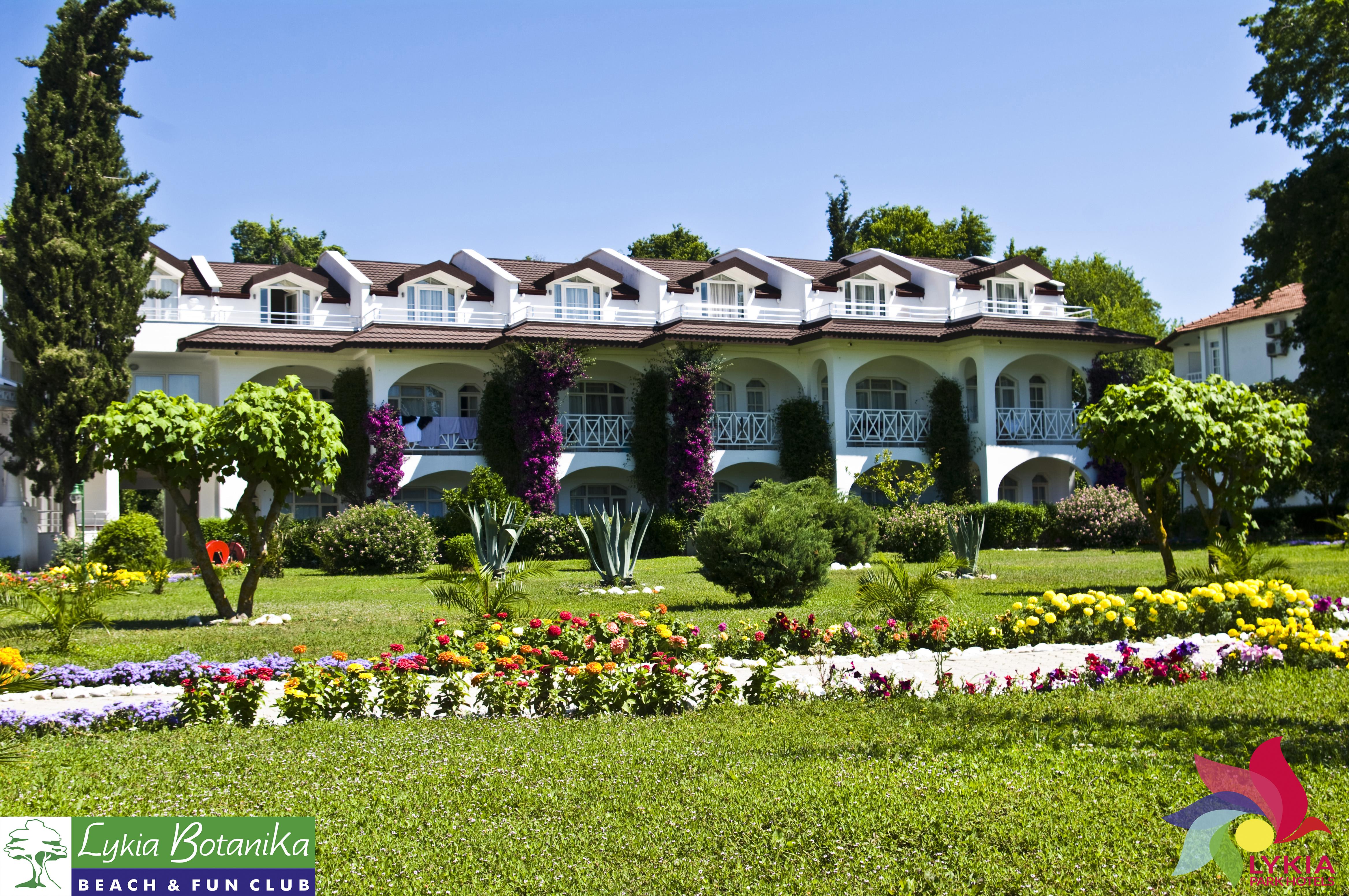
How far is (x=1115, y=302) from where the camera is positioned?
5438cm

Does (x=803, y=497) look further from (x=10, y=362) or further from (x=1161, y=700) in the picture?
(x=10, y=362)

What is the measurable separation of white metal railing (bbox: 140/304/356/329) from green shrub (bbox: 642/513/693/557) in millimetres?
9961

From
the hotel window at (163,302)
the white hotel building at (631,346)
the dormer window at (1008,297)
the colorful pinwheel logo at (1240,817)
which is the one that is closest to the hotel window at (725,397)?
the white hotel building at (631,346)

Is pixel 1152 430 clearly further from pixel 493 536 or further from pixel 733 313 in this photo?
pixel 733 313

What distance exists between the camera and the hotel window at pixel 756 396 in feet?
108

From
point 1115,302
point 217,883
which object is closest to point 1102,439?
point 217,883

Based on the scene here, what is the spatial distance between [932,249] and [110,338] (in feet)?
107

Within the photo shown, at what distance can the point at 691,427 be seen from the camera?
29.0 m

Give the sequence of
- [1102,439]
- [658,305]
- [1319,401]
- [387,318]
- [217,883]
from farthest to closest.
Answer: [658,305] → [387,318] → [1319,401] → [1102,439] → [217,883]

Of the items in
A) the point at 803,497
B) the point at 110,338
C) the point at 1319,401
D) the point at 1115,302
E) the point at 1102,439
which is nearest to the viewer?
the point at 1102,439

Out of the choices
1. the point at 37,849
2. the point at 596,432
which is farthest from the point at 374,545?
the point at 37,849

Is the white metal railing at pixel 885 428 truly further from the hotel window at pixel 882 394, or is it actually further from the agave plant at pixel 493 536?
the agave plant at pixel 493 536

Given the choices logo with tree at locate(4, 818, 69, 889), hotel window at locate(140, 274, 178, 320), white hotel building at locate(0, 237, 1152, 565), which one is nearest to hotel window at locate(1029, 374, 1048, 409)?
white hotel building at locate(0, 237, 1152, 565)

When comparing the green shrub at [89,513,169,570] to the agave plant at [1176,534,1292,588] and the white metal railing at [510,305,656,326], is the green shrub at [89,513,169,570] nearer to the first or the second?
the white metal railing at [510,305,656,326]
